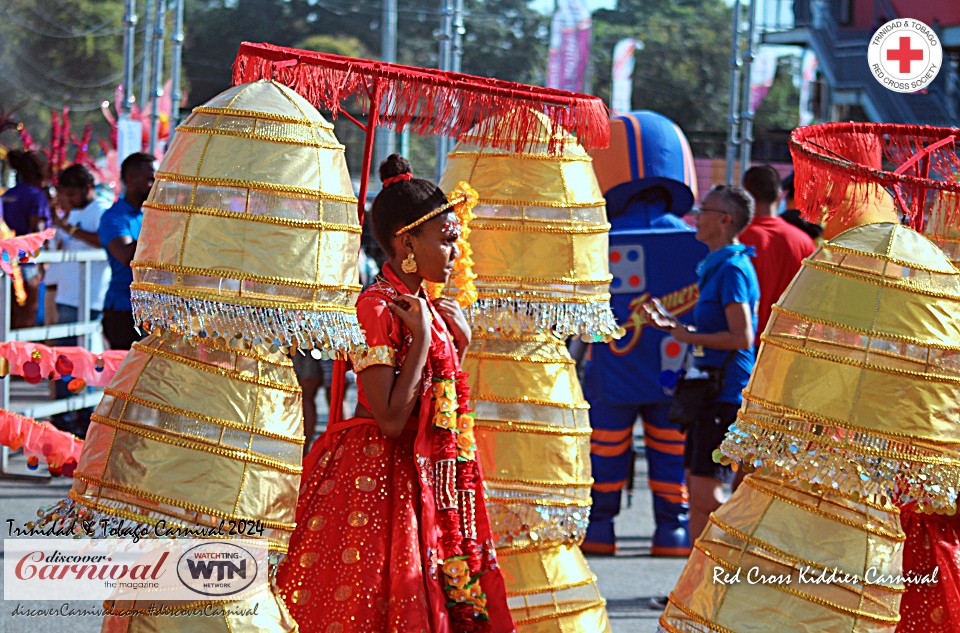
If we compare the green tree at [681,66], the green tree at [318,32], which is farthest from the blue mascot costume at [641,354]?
the green tree at [681,66]

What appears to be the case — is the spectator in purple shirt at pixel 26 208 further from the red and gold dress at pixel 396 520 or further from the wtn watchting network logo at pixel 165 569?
the wtn watchting network logo at pixel 165 569

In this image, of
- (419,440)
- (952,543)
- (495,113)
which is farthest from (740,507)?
(495,113)

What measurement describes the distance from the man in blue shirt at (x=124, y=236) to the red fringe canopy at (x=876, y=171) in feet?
12.4

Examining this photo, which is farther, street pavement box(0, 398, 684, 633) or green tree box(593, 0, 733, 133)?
green tree box(593, 0, 733, 133)

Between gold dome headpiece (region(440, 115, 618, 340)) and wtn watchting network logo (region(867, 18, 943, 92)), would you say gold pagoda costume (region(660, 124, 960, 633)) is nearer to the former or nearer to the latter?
gold dome headpiece (region(440, 115, 618, 340))

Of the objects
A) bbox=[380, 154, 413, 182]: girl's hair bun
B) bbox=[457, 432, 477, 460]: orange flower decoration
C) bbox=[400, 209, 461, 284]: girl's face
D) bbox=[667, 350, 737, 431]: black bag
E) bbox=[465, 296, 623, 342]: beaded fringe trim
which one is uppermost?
bbox=[380, 154, 413, 182]: girl's hair bun

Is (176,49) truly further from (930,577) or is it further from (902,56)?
(930,577)

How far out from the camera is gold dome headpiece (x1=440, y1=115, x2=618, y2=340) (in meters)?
3.91

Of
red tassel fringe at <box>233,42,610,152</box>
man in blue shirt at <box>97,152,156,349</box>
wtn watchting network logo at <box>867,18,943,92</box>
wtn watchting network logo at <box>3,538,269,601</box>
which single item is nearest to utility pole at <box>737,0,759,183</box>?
wtn watchting network logo at <box>867,18,943,92</box>

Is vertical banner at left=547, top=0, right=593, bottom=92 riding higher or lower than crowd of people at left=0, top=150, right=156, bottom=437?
higher

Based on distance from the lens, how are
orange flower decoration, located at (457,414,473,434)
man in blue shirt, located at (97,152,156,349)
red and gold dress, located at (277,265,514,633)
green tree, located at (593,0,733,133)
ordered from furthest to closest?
green tree, located at (593,0,733,133) < man in blue shirt, located at (97,152,156,349) < orange flower decoration, located at (457,414,473,434) < red and gold dress, located at (277,265,514,633)

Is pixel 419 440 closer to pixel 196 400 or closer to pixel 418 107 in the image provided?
pixel 196 400

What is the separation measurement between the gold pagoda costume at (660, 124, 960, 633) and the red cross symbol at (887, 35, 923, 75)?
15.0 feet

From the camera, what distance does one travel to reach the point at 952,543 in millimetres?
3324
